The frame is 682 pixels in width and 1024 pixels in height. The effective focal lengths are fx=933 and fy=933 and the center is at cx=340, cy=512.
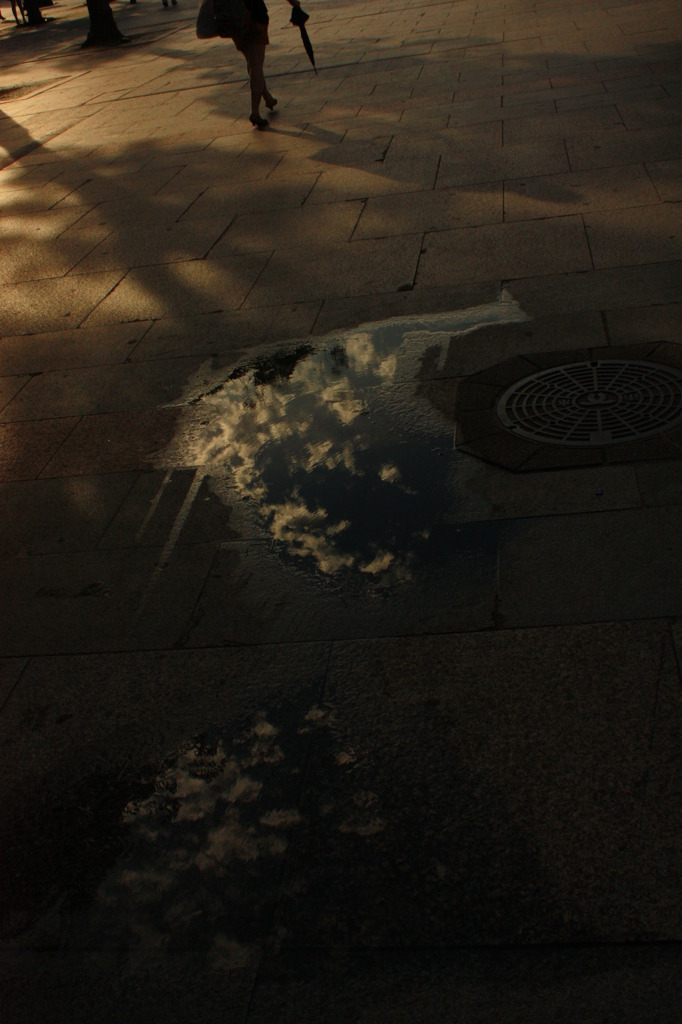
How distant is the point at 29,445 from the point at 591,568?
384cm

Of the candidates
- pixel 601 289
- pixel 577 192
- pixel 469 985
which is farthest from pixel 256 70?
pixel 469 985

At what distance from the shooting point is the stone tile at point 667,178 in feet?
25.9

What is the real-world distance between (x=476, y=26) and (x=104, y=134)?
23.3ft

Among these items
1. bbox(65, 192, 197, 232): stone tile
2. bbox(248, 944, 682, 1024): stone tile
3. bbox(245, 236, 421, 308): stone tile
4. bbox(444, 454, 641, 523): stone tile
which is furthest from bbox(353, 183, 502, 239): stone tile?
bbox(248, 944, 682, 1024): stone tile

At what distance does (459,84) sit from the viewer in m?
12.9

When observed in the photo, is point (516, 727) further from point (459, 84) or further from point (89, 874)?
point (459, 84)

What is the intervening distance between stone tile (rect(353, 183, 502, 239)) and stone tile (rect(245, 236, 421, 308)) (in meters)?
0.29

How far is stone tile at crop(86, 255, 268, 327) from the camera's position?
776 cm

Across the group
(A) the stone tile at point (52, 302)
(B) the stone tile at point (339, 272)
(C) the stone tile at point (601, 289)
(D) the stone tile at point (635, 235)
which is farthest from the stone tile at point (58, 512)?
(D) the stone tile at point (635, 235)

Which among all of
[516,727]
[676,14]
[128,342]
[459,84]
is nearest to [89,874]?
[516,727]

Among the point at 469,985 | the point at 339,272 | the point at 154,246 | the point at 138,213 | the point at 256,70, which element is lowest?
the point at 469,985

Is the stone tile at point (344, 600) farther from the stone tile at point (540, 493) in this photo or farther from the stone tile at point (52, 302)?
the stone tile at point (52, 302)

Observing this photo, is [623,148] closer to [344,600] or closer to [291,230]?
[291,230]

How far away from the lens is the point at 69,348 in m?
7.47
